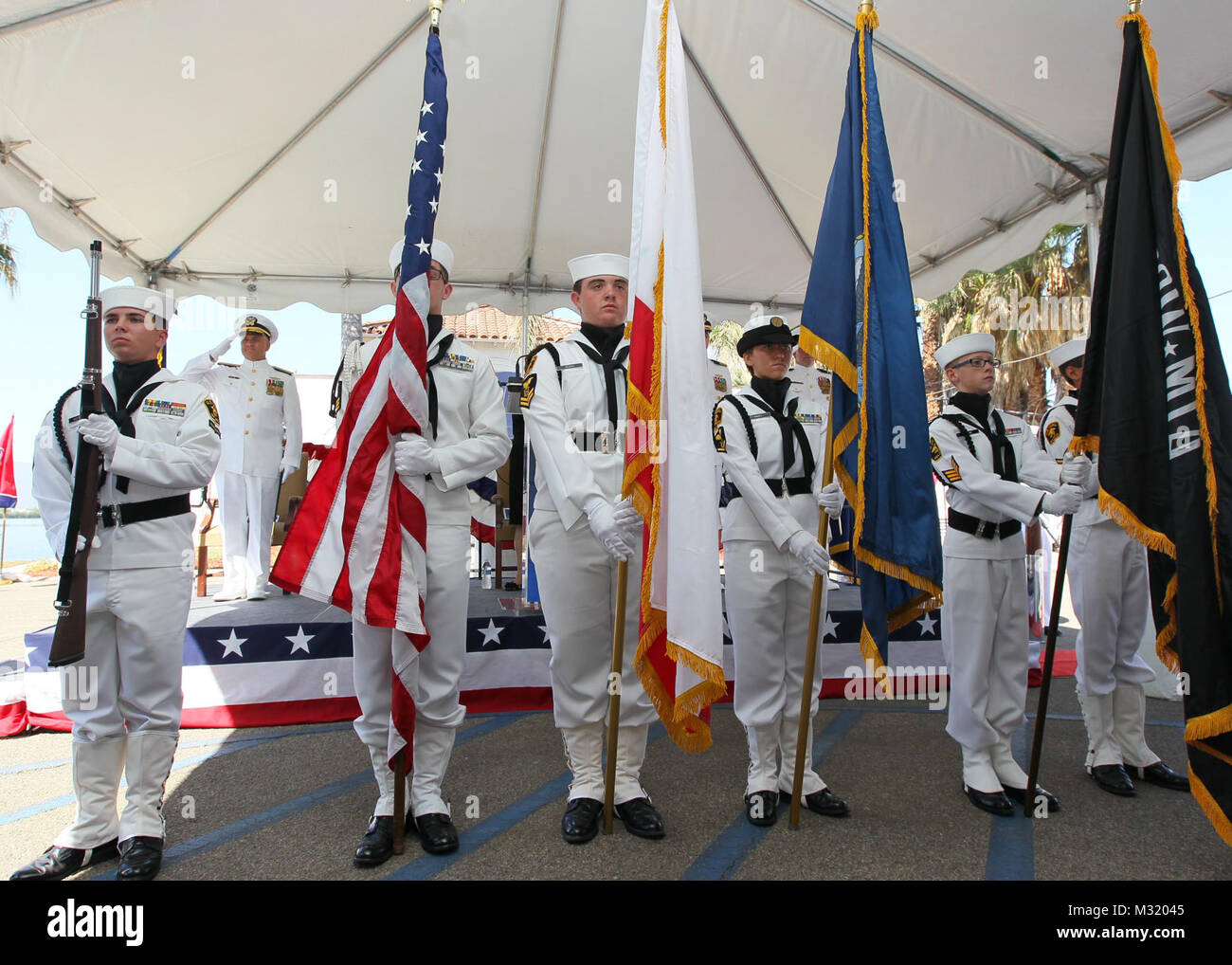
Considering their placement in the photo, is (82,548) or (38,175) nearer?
(82,548)

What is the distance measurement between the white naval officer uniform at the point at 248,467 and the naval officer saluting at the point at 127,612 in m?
3.51

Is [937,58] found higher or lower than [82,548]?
higher

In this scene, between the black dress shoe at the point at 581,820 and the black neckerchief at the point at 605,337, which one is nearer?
the black dress shoe at the point at 581,820

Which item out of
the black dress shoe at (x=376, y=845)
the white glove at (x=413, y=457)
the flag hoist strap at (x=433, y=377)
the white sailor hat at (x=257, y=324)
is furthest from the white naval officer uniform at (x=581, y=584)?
the white sailor hat at (x=257, y=324)

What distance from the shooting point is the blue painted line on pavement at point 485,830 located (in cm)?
280

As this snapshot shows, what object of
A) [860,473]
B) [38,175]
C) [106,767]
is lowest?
[106,767]

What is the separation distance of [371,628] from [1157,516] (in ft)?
10.2

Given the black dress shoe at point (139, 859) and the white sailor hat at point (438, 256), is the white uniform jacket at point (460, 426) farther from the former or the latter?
the black dress shoe at point (139, 859)

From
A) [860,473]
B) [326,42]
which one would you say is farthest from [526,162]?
[860,473]

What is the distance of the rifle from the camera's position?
2.64 metres

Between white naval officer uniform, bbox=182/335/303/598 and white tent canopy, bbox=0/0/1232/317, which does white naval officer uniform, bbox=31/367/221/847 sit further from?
white naval officer uniform, bbox=182/335/303/598

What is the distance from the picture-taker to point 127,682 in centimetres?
293

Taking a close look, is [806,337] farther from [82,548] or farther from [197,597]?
[197,597]
